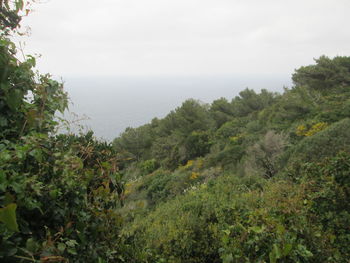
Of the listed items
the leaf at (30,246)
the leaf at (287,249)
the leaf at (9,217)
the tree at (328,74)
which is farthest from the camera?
the tree at (328,74)

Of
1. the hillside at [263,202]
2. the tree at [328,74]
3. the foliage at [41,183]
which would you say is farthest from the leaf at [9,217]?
the tree at [328,74]

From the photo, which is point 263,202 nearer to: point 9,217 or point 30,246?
point 30,246

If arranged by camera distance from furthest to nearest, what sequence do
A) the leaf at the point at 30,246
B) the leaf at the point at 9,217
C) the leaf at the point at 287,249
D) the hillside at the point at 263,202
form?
the hillside at the point at 263,202 → the leaf at the point at 287,249 → the leaf at the point at 30,246 → the leaf at the point at 9,217

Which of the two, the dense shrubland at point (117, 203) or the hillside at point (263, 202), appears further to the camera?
the hillside at point (263, 202)

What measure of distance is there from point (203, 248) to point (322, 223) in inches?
71.1

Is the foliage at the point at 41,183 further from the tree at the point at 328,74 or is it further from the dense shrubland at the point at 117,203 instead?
the tree at the point at 328,74

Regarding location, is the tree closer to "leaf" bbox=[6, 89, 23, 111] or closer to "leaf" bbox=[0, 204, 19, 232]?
"leaf" bbox=[6, 89, 23, 111]

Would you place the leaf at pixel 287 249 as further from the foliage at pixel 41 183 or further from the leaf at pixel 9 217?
the leaf at pixel 9 217

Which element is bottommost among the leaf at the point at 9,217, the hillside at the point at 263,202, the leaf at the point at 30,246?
the hillside at the point at 263,202

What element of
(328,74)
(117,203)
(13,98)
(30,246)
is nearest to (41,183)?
(30,246)

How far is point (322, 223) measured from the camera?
351 centimetres

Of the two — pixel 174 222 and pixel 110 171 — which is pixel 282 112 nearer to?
pixel 174 222

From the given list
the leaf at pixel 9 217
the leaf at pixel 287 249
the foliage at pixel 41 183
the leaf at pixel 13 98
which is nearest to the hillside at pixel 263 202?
the leaf at pixel 287 249

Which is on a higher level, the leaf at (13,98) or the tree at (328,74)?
the tree at (328,74)
